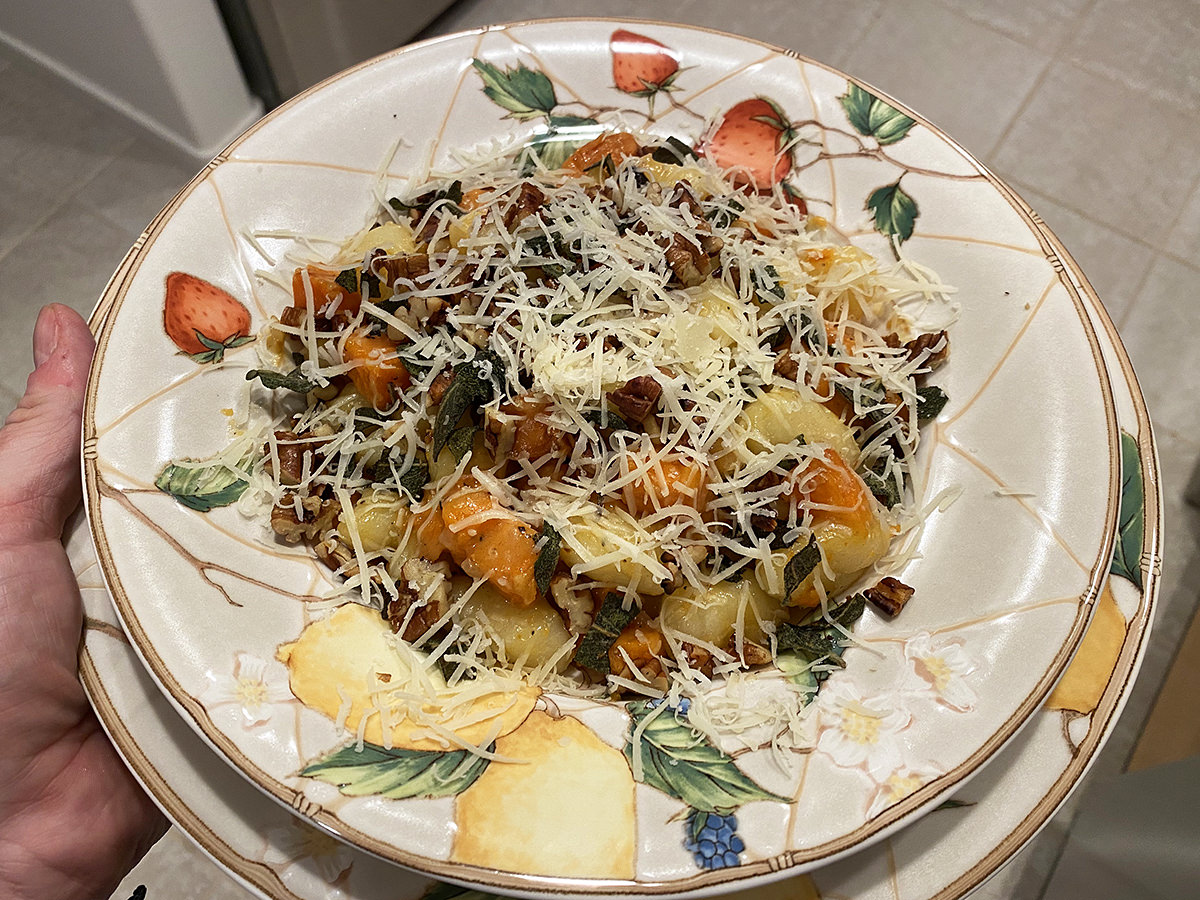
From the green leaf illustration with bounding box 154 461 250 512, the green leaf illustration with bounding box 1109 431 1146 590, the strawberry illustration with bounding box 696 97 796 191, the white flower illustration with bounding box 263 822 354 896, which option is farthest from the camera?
the strawberry illustration with bounding box 696 97 796 191

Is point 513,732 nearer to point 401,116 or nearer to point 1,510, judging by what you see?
point 1,510

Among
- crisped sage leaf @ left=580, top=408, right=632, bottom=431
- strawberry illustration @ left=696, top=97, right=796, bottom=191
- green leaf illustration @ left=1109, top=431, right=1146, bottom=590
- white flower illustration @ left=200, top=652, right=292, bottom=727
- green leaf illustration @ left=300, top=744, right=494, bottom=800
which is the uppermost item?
strawberry illustration @ left=696, top=97, right=796, bottom=191

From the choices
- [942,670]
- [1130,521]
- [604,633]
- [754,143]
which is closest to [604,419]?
[604,633]

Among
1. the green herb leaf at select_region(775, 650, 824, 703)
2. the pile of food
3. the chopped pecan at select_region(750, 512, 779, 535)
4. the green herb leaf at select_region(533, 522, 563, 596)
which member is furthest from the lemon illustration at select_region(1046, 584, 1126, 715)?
the green herb leaf at select_region(533, 522, 563, 596)

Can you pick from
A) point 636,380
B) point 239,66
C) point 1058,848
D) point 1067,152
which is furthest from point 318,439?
point 1067,152

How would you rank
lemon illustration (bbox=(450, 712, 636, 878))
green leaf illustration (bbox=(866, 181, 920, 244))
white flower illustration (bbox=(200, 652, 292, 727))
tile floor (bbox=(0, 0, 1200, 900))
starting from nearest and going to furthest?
lemon illustration (bbox=(450, 712, 636, 878))
white flower illustration (bbox=(200, 652, 292, 727))
green leaf illustration (bbox=(866, 181, 920, 244))
tile floor (bbox=(0, 0, 1200, 900))

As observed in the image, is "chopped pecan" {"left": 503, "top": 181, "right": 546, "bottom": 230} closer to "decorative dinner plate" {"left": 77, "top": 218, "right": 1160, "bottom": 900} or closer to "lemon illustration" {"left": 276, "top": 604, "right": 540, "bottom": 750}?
"lemon illustration" {"left": 276, "top": 604, "right": 540, "bottom": 750}

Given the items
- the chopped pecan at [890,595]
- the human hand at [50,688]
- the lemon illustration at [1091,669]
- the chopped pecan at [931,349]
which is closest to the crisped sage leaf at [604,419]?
the chopped pecan at [890,595]
